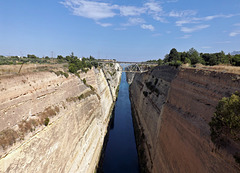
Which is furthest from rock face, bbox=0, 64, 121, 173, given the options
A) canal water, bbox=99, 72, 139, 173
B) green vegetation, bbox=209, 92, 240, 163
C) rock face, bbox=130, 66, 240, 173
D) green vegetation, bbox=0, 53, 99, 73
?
green vegetation, bbox=209, 92, 240, 163

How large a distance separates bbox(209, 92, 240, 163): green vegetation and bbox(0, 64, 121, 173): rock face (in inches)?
376

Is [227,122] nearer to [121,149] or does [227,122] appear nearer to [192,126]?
[192,126]

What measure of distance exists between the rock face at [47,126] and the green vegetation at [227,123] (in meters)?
9.54

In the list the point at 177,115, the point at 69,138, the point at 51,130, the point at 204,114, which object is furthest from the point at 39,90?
the point at 204,114

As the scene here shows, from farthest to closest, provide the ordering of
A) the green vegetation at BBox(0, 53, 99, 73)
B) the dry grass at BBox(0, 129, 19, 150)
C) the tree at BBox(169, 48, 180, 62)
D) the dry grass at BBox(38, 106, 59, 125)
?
the tree at BBox(169, 48, 180, 62) → the green vegetation at BBox(0, 53, 99, 73) → the dry grass at BBox(38, 106, 59, 125) → the dry grass at BBox(0, 129, 19, 150)

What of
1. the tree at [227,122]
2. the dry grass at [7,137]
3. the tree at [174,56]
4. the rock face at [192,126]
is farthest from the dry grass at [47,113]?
the tree at [174,56]

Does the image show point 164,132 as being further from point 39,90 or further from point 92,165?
point 39,90

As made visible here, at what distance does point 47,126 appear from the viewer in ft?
32.7

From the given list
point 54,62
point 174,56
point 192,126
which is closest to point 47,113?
point 192,126

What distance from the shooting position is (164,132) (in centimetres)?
1261

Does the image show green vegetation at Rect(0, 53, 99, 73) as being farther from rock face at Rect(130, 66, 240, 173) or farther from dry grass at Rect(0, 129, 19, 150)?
rock face at Rect(130, 66, 240, 173)

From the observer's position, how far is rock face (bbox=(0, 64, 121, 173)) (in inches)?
308

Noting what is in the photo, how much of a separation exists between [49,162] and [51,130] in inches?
78.7

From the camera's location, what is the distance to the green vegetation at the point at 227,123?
5.71 m
